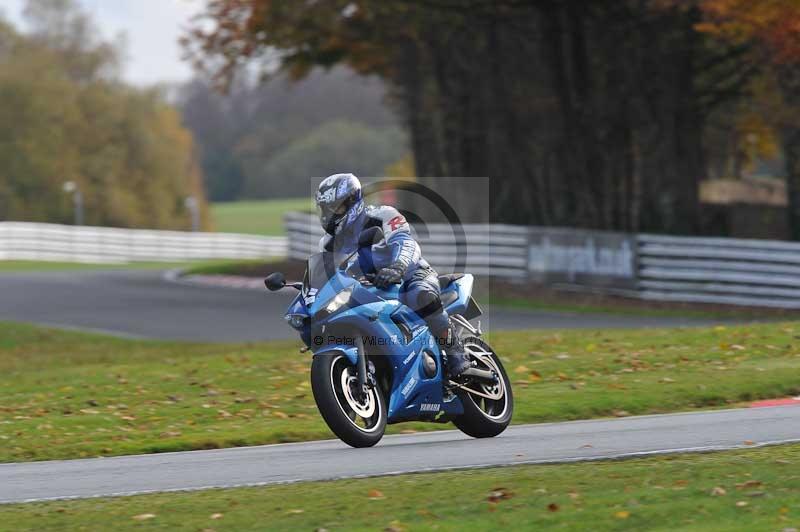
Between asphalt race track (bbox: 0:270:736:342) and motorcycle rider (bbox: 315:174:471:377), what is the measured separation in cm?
1267

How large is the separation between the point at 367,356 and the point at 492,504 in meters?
2.38

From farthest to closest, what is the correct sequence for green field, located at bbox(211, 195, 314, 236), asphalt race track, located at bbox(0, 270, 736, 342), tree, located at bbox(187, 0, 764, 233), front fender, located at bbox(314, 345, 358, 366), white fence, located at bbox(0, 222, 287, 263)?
green field, located at bbox(211, 195, 314, 236) < white fence, located at bbox(0, 222, 287, 263) < tree, located at bbox(187, 0, 764, 233) < asphalt race track, located at bbox(0, 270, 736, 342) < front fender, located at bbox(314, 345, 358, 366)

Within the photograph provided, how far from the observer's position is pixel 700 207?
32344mm

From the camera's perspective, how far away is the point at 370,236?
9219 millimetres

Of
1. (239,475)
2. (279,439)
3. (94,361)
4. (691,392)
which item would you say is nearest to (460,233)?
(94,361)

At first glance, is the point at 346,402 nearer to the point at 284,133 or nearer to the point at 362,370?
the point at 362,370

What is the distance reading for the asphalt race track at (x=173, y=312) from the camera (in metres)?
24.0

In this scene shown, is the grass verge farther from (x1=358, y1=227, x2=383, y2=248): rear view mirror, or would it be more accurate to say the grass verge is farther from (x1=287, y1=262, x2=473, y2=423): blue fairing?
(x1=358, y1=227, x2=383, y2=248): rear view mirror

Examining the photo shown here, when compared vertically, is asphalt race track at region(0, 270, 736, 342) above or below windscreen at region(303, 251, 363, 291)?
below

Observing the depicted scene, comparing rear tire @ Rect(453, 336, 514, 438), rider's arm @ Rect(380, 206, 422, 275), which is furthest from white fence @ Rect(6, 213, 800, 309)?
rider's arm @ Rect(380, 206, 422, 275)

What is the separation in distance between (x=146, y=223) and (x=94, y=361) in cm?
6463

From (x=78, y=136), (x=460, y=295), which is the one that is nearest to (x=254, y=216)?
(x=78, y=136)

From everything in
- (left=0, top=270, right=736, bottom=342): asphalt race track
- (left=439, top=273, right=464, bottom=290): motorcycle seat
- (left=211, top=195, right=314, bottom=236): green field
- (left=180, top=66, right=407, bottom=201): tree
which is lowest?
(left=0, top=270, right=736, bottom=342): asphalt race track

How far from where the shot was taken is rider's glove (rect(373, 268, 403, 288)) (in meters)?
9.31
